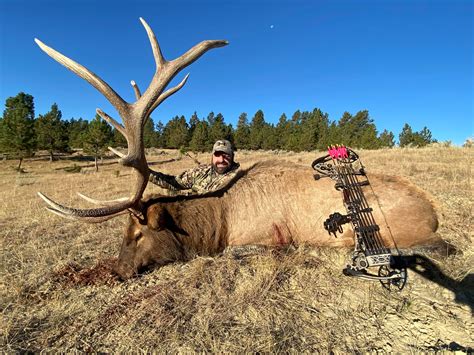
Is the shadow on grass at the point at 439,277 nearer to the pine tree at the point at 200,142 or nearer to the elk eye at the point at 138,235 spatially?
the elk eye at the point at 138,235

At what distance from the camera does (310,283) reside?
9.06 ft

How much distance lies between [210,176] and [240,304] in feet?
8.83

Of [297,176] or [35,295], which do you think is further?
[297,176]

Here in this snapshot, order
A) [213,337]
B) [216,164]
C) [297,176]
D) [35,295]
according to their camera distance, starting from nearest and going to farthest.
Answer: [213,337], [35,295], [297,176], [216,164]

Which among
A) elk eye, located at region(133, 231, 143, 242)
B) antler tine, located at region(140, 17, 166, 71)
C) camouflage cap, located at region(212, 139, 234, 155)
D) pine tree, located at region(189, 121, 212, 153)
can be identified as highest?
pine tree, located at region(189, 121, 212, 153)

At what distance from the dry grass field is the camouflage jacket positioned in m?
1.29

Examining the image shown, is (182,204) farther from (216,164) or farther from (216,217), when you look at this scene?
(216,164)

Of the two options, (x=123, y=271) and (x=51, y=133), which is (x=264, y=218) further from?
(x=51, y=133)

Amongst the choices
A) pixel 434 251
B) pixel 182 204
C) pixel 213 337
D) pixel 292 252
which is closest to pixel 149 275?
pixel 182 204

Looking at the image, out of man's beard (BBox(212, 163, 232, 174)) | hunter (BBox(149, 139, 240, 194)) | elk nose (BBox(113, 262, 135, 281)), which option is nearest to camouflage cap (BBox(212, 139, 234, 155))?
hunter (BBox(149, 139, 240, 194))

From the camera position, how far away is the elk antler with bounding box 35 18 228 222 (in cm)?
303

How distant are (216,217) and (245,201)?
1.51 ft

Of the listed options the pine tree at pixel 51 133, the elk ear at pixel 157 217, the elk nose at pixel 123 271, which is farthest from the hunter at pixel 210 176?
the pine tree at pixel 51 133

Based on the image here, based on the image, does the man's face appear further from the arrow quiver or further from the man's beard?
the arrow quiver
